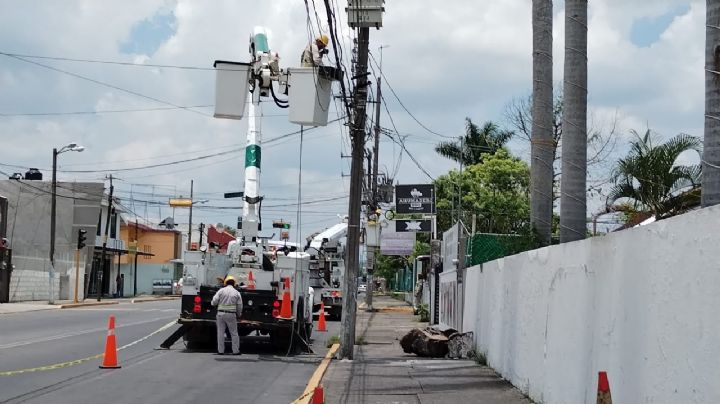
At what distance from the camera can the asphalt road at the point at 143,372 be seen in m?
12.1

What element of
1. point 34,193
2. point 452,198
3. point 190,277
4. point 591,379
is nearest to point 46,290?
point 34,193

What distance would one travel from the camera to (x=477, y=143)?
51.2 metres

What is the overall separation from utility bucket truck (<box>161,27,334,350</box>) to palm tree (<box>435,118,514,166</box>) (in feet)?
98.3

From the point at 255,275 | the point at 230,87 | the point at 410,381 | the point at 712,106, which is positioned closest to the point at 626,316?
the point at 712,106

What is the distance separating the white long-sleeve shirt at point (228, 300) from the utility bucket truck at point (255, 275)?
759 millimetres

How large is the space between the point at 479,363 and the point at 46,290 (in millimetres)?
39582

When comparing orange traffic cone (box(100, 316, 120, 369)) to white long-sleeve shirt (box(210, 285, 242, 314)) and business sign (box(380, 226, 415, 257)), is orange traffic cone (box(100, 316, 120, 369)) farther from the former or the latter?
business sign (box(380, 226, 415, 257))

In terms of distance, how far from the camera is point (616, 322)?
7.98 meters

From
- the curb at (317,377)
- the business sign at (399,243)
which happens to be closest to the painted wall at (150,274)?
the business sign at (399,243)

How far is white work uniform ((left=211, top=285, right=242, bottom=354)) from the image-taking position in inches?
710

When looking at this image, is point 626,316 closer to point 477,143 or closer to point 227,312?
point 227,312

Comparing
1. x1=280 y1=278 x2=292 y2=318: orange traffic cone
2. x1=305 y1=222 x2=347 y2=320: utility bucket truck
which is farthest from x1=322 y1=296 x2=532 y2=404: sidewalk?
x1=305 y1=222 x2=347 y2=320: utility bucket truck

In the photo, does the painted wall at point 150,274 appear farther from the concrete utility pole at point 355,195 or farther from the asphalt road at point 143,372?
the concrete utility pole at point 355,195

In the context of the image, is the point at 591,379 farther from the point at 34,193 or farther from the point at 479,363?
the point at 34,193
